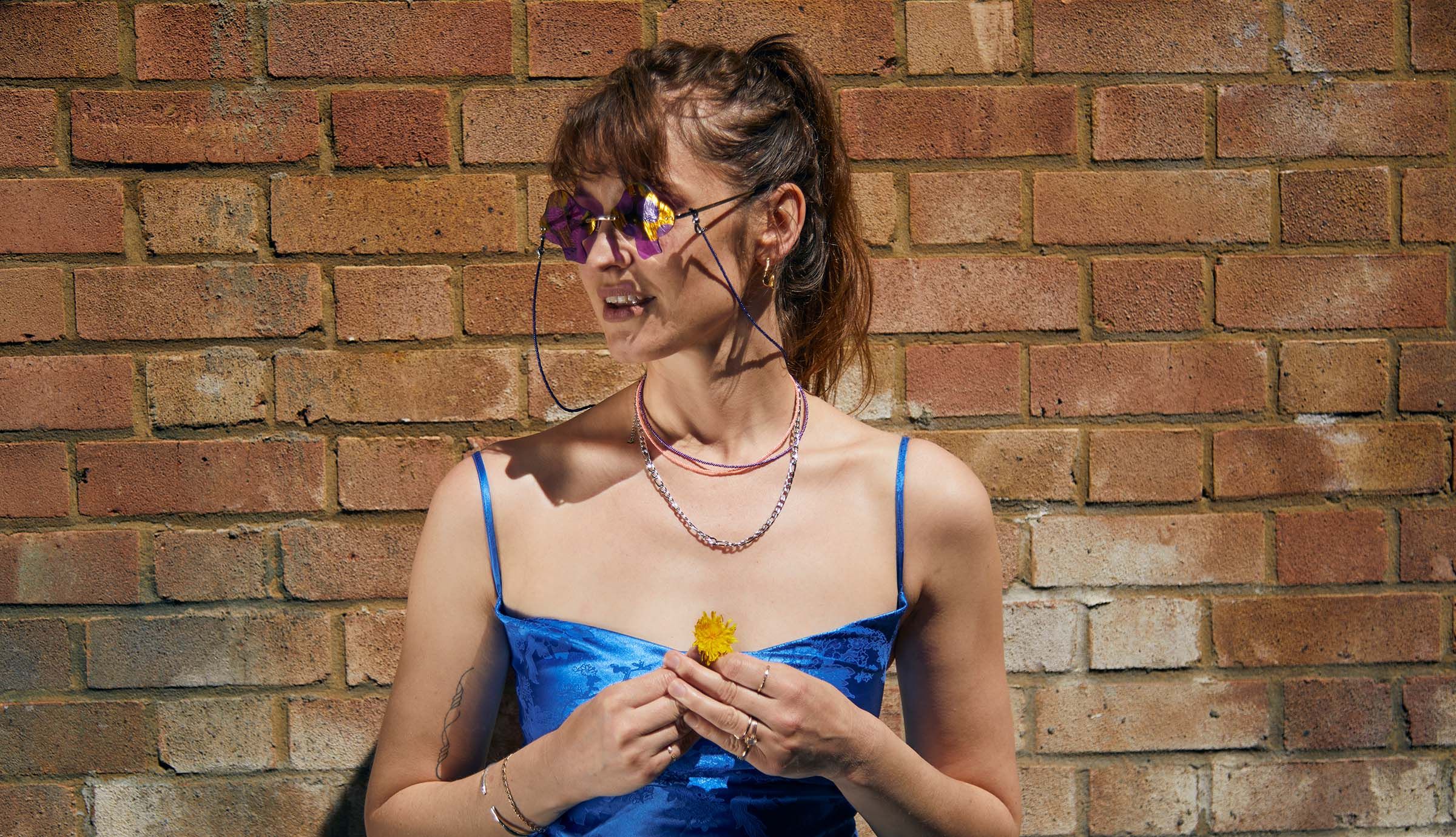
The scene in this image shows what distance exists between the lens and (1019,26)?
2.16 m

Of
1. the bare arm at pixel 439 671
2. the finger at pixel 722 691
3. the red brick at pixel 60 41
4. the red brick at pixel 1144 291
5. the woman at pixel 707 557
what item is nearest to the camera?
the finger at pixel 722 691

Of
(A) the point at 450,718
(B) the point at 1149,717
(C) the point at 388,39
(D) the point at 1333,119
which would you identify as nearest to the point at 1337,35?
(D) the point at 1333,119

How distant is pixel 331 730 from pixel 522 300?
927 mm

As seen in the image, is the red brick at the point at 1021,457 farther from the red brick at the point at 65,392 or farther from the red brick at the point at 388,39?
the red brick at the point at 65,392

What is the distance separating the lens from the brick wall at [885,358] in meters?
2.10

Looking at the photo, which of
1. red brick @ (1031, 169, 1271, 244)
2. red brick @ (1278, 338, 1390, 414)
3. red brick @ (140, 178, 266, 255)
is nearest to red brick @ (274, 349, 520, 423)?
red brick @ (140, 178, 266, 255)

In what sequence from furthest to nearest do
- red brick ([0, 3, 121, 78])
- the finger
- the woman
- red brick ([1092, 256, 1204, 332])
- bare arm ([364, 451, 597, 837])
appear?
1. red brick ([1092, 256, 1204, 332])
2. red brick ([0, 3, 121, 78])
3. bare arm ([364, 451, 597, 837])
4. the woman
5. the finger

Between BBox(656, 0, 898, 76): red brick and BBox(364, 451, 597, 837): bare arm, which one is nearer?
BBox(364, 451, 597, 837): bare arm

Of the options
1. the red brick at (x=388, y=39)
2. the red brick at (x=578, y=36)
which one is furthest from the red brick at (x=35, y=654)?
the red brick at (x=578, y=36)

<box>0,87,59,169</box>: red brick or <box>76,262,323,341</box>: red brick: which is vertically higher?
<box>0,87,59,169</box>: red brick

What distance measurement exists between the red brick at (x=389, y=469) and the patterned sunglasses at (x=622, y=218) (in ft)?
2.17

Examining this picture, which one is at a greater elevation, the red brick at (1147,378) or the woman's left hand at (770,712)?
the red brick at (1147,378)

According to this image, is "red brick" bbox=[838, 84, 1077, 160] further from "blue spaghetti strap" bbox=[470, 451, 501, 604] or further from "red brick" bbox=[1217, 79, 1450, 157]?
"blue spaghetti strap" bbox=[470, 451, 501, 604]

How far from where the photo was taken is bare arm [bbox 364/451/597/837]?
1729mm
